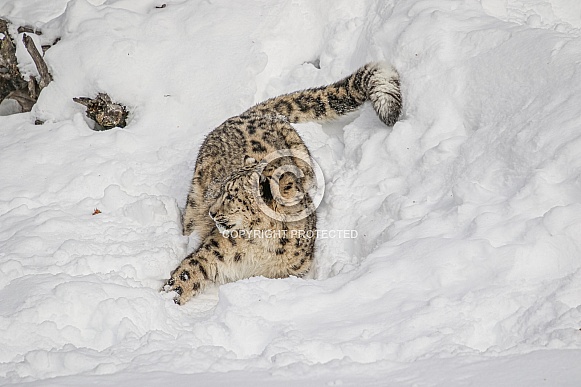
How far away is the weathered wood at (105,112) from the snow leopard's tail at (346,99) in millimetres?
1632

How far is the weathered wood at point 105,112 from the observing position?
830 centimetres

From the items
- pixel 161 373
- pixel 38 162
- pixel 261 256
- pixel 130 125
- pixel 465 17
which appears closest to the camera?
pixel 161 373

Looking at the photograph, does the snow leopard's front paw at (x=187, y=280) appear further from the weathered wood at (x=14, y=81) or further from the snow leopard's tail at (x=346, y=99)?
the weathered wood at (x=14, y=81)

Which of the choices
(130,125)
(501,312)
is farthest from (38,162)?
(501,312)

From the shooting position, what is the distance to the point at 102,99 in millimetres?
8344

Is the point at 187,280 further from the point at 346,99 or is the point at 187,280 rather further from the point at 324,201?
the point at 346,99

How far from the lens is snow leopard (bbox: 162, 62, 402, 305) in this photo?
20.9 ft

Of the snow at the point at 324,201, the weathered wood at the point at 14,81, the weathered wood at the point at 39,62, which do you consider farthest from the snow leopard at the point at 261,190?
the weathered wood at the point at 14,81

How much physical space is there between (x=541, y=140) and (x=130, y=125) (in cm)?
470

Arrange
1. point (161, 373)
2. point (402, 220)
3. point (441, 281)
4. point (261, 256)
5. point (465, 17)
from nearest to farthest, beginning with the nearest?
point (161, 373), point (441, 281), point (402, 220), point (261, 256), point (465, 17)

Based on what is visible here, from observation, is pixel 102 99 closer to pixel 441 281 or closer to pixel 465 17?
pixel 465 17

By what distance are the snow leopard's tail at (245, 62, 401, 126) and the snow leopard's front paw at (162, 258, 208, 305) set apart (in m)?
2.10

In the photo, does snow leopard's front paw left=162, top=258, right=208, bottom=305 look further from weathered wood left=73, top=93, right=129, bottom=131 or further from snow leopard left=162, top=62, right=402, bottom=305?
weathered wood left=73, top=93, right=129, bottom=131

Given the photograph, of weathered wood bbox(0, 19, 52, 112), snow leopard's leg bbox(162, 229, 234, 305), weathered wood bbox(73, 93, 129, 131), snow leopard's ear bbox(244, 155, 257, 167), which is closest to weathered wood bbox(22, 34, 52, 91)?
weathered wood bbox(0, 19, 52, 112)
